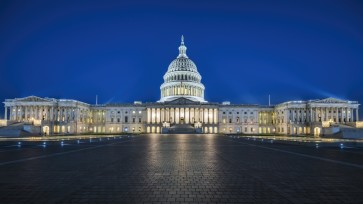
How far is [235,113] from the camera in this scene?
130m

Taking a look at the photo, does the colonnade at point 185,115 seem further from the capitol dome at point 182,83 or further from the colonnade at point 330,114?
the colonnade at point 330,114

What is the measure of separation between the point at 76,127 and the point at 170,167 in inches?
4408

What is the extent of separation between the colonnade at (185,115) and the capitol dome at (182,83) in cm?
1486

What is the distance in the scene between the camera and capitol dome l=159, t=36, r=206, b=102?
140 m

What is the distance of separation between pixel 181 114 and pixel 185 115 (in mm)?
1749

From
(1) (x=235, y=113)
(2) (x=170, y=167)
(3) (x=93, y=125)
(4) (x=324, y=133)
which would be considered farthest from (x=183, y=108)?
(2) (x=170, y=167)

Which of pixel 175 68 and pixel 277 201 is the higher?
pixel 175 68

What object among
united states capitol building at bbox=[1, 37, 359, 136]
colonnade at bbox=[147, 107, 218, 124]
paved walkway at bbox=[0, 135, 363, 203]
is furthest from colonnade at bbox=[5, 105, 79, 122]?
paved walkway at bbox=[0, 135, 363, 203]

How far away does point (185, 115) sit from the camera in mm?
123438

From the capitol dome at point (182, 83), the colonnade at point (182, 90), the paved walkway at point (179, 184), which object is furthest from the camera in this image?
the colonnade at point (182, 90)

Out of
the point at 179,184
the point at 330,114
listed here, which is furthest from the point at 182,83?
→ the point at 179,184

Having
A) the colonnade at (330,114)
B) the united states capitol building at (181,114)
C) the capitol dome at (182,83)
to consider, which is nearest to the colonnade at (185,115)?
the united states capitol building at (181,114)

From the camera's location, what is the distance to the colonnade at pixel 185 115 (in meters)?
122

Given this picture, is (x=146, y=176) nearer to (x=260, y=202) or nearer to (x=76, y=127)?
(x=260, y=202)
